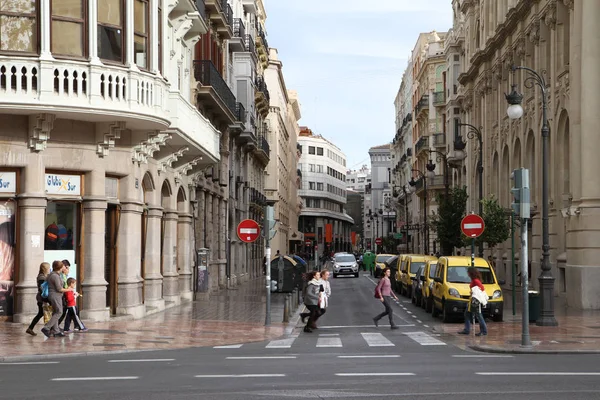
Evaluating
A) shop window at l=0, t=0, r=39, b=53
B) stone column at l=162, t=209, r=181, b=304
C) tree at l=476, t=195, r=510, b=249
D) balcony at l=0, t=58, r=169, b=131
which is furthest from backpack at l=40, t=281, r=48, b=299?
tree at l=476, t=195, r=510, b=249

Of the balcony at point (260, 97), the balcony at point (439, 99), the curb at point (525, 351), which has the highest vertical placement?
the balcony at point (439, 99)

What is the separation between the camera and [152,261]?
2955cm

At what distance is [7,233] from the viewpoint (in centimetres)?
2369

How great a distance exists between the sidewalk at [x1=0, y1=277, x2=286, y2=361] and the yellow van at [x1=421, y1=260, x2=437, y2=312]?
4787 mm

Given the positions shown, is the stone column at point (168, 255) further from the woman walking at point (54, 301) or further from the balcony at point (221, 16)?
the woman walking at point (54, 301)

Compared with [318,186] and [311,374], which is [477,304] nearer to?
[311,374]

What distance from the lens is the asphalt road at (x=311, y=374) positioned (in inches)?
474

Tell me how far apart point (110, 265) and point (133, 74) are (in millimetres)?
5236

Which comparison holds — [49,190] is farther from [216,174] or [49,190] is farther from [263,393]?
[216,174]

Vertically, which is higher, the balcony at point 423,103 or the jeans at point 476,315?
the balcony at point 423,103

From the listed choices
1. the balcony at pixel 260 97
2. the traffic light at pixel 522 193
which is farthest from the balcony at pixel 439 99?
the traffic light at pixel 522 193

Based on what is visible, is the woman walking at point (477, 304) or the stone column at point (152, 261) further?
the stone column at point (152, 261)

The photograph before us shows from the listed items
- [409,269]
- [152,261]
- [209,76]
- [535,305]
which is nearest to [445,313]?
[535,305]

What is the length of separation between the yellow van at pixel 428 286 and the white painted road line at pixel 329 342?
8.96 m
